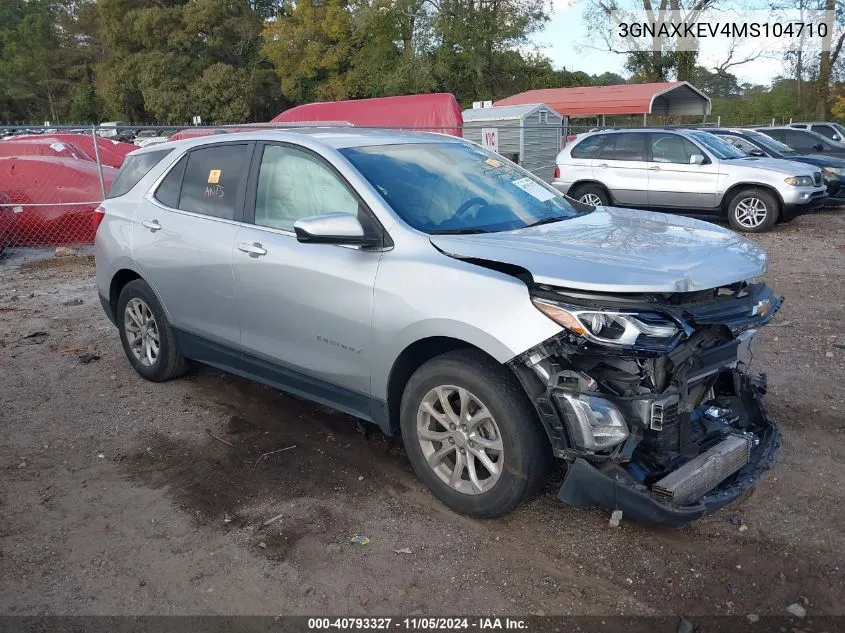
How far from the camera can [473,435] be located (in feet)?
11.2

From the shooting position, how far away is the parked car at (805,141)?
1666 centimetres

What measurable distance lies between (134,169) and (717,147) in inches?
405

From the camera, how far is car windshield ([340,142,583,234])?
3852 millimetres

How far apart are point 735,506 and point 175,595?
8.76 feet

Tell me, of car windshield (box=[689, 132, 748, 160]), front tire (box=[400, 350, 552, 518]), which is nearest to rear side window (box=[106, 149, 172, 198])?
front tire (box=[400, 350, 552, 518])

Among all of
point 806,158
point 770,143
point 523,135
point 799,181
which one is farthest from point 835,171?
point 523,135

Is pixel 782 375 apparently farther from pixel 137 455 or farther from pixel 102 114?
pixel 102 114

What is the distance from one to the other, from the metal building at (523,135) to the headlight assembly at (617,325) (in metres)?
15.9

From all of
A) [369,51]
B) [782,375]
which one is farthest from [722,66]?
[782,375]

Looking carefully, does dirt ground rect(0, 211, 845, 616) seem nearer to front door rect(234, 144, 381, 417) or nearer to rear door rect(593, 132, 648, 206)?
front door rect(234, 144, 381, 417)

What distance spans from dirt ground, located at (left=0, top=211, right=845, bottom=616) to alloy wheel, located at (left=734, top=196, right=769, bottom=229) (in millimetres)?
7560

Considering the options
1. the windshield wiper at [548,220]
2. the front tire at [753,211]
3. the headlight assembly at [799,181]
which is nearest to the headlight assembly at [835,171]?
the headlight assembly at [799,181]

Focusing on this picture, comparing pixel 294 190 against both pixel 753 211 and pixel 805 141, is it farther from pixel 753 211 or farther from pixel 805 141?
pixel 805 141

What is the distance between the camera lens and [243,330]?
14.7 feet
